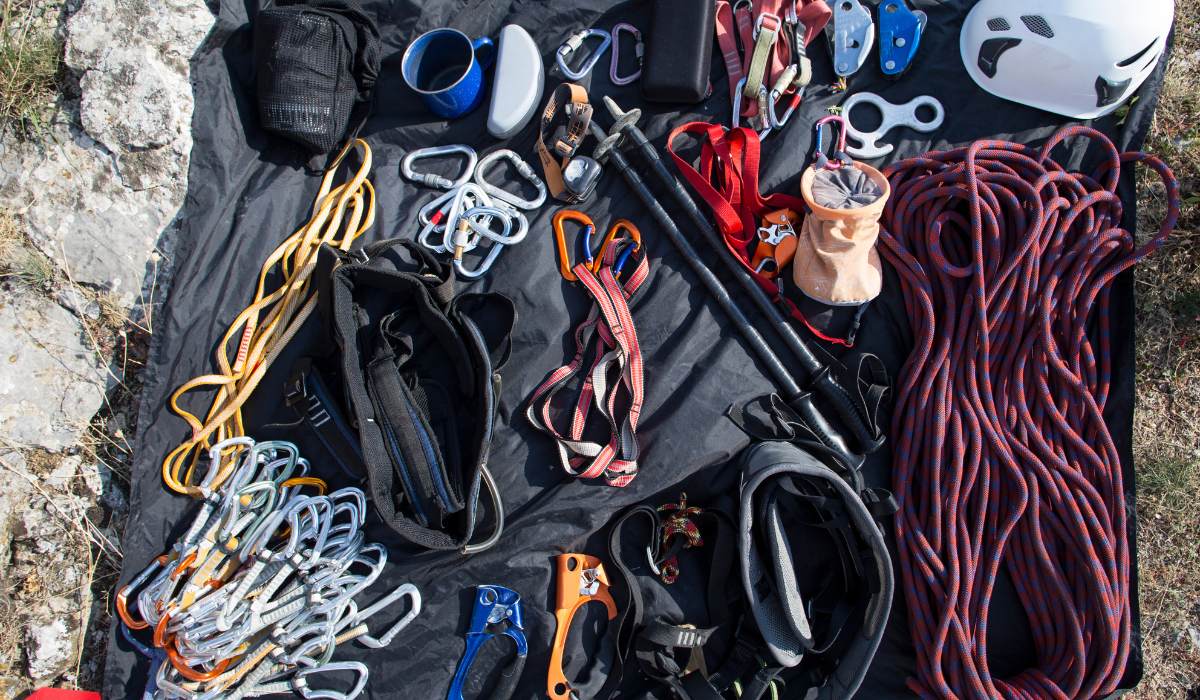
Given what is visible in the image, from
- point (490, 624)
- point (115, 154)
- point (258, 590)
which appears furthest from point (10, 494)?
point (490, 624)

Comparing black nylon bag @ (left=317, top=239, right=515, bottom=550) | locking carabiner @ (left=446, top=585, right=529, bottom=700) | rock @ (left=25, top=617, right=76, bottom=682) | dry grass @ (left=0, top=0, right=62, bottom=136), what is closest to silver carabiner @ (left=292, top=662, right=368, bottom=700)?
locking carabiner @ (left=446, top=585, right=529, bottom=700)

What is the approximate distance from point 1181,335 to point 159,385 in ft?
15.2

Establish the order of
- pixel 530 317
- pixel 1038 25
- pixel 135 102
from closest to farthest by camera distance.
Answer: pixel 1038 25 → pixel 530 317 → pixel 135 102

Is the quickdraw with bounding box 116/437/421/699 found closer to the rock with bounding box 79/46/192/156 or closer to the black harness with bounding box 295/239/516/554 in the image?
the black harness with bounding box 295/239/516/554

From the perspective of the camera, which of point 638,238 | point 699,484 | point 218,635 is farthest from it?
point 638,238

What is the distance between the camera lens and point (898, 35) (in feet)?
11.7

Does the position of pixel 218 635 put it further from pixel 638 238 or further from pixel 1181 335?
pixel 1181 335

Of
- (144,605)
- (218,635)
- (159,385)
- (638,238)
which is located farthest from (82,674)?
(638,238)

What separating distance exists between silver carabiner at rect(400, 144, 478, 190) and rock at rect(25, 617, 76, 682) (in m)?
2.56

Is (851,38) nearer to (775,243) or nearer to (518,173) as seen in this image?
(775,243)

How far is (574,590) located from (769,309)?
147 centimetres

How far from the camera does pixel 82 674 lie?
3.37 meters

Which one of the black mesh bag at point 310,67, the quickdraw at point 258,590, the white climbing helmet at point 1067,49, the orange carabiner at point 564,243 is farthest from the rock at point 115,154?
the white climbing helmet at point 1067,49

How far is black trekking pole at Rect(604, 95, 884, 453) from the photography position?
3223mm
